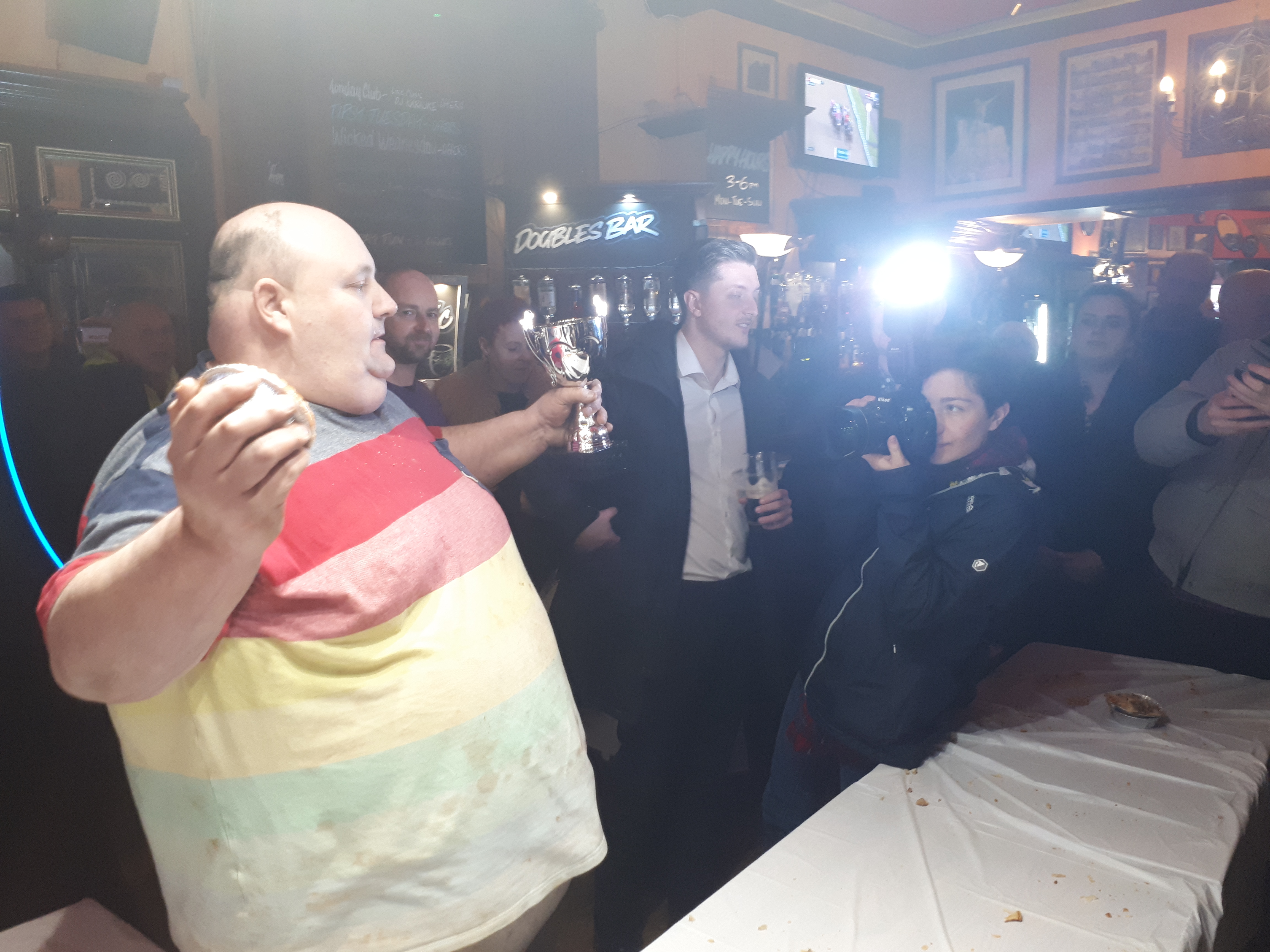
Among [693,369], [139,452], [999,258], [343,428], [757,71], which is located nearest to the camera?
[139,452]

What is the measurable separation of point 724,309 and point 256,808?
4.55 feet

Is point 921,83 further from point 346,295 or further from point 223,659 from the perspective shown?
point 223,659

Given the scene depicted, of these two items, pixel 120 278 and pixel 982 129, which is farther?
pixel 982 129

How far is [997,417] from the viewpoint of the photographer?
1821 mm

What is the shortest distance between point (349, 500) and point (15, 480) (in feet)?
1.52

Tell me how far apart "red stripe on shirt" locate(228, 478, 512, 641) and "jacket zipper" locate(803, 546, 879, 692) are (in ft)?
3.30

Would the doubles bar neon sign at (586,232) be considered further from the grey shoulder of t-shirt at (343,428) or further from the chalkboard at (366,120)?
the grey shoulder of t-shirt at (343,428)

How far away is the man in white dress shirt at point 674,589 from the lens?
174cm

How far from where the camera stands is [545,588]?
1662 millimetres

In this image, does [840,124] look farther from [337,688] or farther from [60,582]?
[60,582]

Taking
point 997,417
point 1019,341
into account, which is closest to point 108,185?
point 997,417

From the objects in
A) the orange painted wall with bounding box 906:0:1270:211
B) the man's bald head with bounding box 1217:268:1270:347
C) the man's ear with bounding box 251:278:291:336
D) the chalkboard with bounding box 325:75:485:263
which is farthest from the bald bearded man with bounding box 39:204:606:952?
the man's bald head with bounding box 1217:268:1270:347

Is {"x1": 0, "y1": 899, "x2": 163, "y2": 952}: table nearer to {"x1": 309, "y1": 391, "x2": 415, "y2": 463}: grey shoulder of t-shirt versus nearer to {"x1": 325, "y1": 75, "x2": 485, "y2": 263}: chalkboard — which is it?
{"x1": 309, "y1": 391, "x2": 415, "y2": 463}: grey shoulder of t-shirt

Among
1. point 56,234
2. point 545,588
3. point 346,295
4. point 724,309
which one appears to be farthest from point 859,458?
point 56,234
